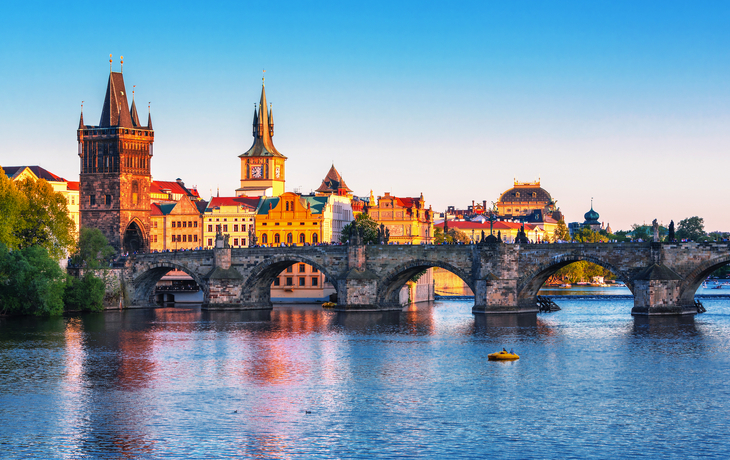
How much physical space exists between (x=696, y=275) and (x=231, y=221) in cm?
6969

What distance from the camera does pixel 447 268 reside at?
294 ft

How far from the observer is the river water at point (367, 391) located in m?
38.0

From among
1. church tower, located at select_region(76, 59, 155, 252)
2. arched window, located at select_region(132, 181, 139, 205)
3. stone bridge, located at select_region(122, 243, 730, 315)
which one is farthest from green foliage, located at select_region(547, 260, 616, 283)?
stone bridge, located at select_region(122, 243, 730, 315)

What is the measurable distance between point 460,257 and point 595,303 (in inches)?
1133

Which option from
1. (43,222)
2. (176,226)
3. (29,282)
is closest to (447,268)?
(29,282)

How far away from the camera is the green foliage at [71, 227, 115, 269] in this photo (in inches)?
3927

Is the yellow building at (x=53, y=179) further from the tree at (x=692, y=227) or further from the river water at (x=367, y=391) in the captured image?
the tree at (x=692, y=227)

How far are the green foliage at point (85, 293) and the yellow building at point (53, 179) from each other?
26192mm

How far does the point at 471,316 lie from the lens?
90.2 m

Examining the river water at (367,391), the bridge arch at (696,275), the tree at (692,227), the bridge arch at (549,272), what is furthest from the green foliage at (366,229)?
the tree at (692,227)

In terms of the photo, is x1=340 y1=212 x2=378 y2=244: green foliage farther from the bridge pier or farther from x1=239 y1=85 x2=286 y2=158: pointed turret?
x1=239 y1=85 x2=286 y2=158: pointed turret

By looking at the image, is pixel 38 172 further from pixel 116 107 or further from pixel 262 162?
pixel 262 162

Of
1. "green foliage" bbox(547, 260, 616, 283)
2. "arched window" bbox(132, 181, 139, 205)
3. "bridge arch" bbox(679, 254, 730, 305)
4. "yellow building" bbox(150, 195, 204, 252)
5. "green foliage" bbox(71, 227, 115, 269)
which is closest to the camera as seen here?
"bridge arch" bbox(679, 254, 730, 305)

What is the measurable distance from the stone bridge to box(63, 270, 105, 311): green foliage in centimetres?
691
